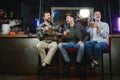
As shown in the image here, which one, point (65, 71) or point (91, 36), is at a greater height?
point (91, 36)

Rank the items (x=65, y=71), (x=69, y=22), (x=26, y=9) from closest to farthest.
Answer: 1. (x=69, y=22)
2. (x=65, y=71)
3. (x=26, y=9)

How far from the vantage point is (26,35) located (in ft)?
17.6

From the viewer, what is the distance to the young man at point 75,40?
171 inches

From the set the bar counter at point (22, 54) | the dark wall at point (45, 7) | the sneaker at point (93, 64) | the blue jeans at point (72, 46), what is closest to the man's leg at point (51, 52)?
the blue jeans at point (72, 46)

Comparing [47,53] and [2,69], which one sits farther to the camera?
[2,69]

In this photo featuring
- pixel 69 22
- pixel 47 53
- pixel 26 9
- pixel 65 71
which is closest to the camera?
pixel 47 53

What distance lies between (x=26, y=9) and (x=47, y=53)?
423 centimetres

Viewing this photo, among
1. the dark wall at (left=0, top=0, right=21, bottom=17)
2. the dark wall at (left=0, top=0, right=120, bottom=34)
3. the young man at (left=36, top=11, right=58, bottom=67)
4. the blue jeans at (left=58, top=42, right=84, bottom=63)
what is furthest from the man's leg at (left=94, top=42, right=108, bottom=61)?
the dark wall at (left=0, top=0, right=21, bottom=17)

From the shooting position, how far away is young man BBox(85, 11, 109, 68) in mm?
4246

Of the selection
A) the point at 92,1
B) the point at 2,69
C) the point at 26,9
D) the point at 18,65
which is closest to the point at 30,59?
the point at 18,65

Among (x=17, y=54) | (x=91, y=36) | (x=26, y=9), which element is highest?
(x=26, y=9)

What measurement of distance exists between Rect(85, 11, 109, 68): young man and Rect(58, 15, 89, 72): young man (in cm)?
13

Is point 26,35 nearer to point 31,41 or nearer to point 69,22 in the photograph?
point 31,41

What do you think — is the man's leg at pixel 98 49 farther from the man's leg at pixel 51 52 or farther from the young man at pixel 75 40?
the man's leg at pixel 51 52
